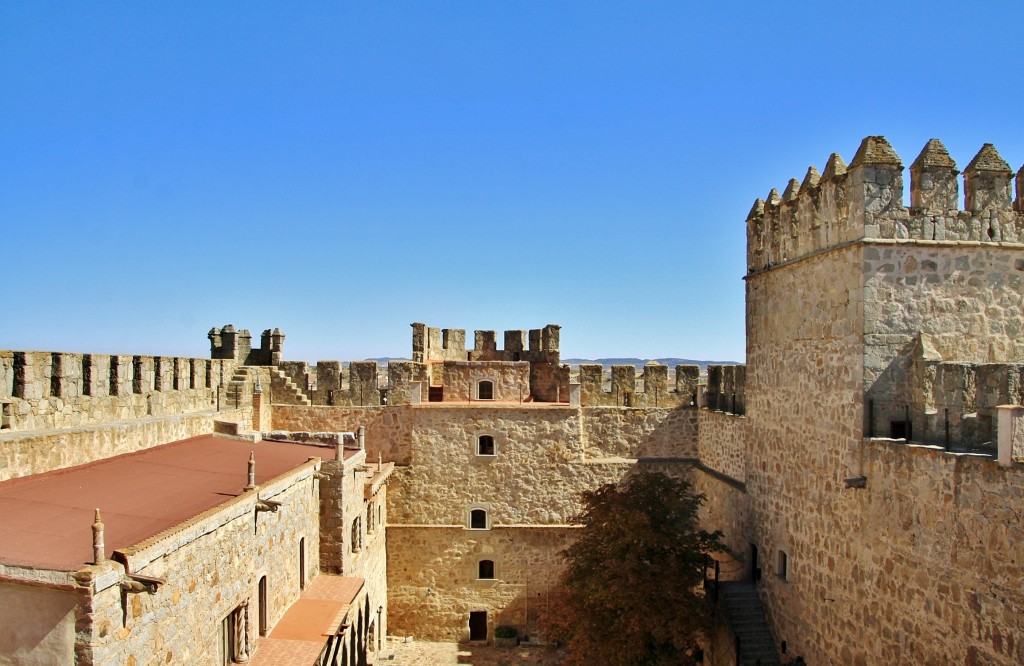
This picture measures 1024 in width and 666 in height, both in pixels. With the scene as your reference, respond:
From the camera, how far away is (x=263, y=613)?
31.0 feet

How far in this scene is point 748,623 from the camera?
1345 cm

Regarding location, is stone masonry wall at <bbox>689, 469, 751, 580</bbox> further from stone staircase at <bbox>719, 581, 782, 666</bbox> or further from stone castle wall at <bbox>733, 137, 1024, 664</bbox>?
stone castle wall at <bbox>733, 137, 1024, 664</bbox>

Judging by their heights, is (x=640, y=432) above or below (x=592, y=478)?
above

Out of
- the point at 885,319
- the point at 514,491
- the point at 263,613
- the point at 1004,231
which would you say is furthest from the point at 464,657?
the point at 1004,231

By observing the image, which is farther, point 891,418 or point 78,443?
point 891,418

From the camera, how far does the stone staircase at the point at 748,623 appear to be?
13.0m

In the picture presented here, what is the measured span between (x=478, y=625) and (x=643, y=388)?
23.7 ft

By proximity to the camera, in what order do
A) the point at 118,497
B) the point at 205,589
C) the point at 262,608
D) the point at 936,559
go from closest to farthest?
the point at 205,589
the point at 118,497
the point at 936,559
the point at 262,608

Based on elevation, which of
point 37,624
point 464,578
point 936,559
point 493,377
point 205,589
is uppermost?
point 493,377

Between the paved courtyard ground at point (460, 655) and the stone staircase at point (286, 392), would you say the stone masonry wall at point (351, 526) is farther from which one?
the stone staircase at point (286, 392)

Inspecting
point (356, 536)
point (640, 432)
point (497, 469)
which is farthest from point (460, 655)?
point (640, 432)

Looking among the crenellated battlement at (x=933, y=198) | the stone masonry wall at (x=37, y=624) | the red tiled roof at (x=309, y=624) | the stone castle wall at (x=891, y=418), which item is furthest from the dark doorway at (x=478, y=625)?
the stone masonry wall at (x=37, y=624)

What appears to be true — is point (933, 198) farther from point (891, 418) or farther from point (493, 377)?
point (493, 377)

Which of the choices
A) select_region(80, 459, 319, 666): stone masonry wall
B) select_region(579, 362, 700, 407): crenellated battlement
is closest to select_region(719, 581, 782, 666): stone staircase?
select_region(579, 362, 700, 407): crenellated battlement
